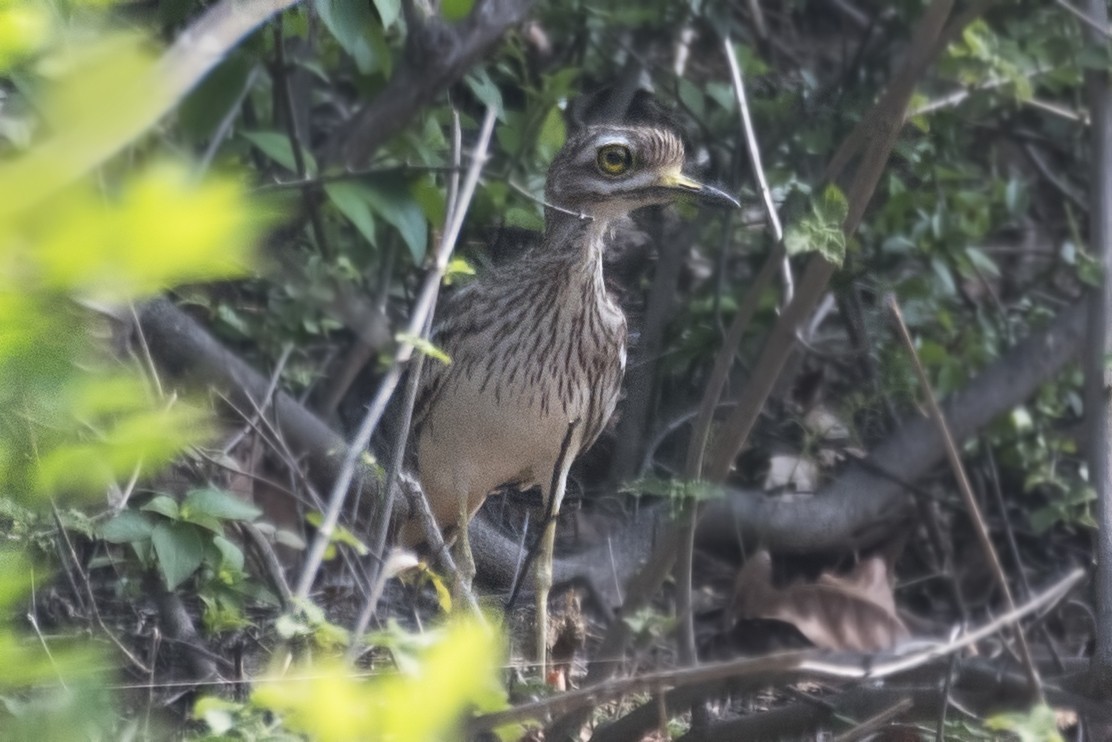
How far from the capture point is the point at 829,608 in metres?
3.89

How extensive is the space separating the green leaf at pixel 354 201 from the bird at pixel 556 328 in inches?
11.4

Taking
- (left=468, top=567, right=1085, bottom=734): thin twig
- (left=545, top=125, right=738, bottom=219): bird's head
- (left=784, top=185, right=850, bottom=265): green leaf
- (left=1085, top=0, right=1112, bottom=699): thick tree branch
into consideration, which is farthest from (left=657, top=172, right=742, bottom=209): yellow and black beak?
(left=468, top=567, right=1085, bottom=734): thin twig

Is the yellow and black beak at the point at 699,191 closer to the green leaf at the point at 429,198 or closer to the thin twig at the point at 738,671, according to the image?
the green leaf at the point at 429,198

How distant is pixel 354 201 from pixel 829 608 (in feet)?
5.38

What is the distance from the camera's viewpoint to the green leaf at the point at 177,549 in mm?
2834

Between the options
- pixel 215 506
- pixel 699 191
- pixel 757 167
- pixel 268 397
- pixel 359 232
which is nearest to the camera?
pixel 215 506

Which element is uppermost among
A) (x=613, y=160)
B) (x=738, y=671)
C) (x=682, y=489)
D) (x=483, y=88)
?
(x=483, y=88)

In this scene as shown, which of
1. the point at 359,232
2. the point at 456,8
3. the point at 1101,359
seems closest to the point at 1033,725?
the point at 1101,359

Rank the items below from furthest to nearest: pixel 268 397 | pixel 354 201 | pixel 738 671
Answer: pixel 268 397
pixel 354 201
pixel 738 671

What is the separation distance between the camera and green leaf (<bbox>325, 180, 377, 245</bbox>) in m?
3.46

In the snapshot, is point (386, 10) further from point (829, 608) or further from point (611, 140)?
point (829, 608)

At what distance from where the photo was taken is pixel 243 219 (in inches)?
32.7

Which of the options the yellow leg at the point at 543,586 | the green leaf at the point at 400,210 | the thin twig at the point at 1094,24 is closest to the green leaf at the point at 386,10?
the green leaf at the point at 400,210

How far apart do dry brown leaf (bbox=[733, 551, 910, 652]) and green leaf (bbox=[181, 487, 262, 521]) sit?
5.12 feet
